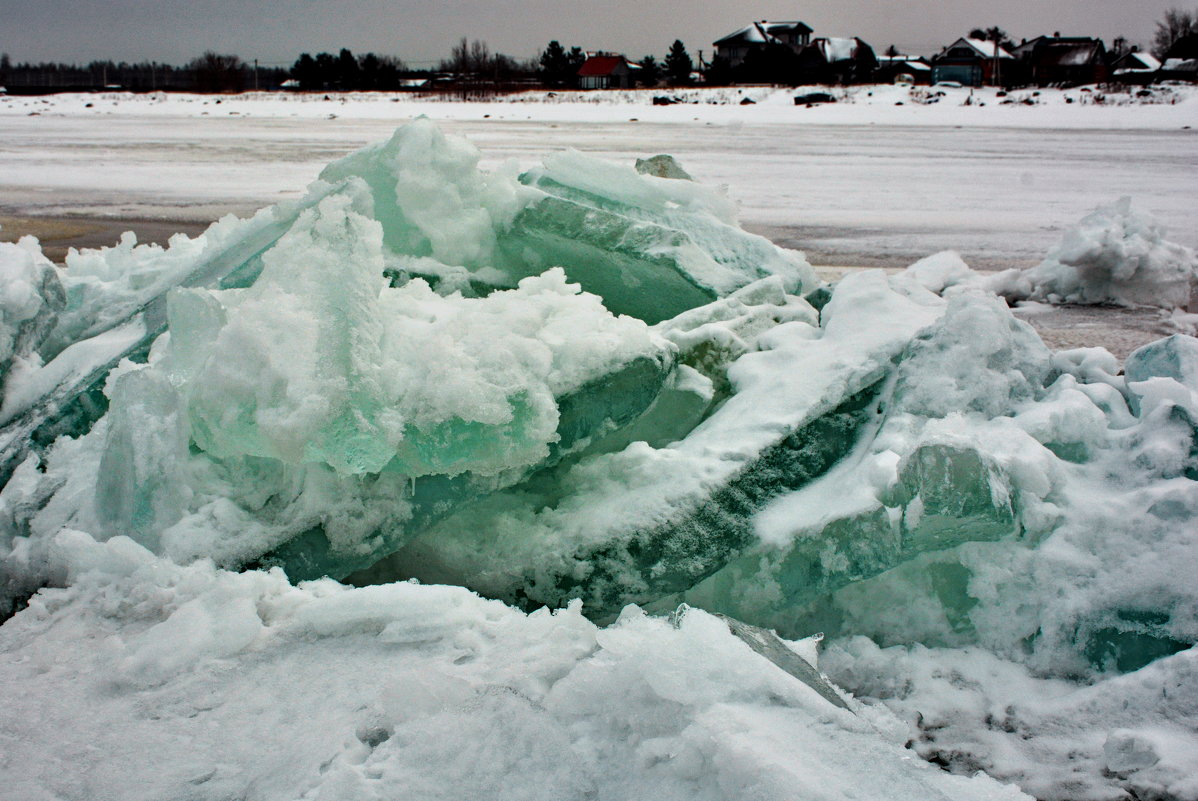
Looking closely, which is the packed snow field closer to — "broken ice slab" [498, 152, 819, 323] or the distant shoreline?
"broken ice slab" [498, 152, 819, 323]

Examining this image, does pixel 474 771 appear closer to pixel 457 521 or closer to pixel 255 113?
pixel 457 521

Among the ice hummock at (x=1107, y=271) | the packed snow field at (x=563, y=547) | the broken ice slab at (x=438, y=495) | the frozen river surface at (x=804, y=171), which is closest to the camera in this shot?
the packed snow field at (x=563, y=547)

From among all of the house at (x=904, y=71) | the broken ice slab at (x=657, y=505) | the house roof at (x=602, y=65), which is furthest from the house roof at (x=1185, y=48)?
the broken ice slab at (x=657, y=505)

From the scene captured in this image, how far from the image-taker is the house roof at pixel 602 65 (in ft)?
208

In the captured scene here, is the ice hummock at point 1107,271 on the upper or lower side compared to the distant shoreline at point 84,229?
lower

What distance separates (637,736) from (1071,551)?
1061 millimetres

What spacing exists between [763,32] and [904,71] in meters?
14.2

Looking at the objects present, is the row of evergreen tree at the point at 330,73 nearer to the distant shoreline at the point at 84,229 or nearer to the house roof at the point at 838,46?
the house roof at the point at 838,46

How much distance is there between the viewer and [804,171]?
31.7 feet

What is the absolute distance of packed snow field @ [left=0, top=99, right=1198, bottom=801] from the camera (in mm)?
1224

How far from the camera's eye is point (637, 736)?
1.16 meters

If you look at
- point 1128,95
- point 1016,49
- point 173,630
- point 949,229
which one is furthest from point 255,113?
point 1016,49

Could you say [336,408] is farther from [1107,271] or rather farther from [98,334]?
[1107,271]

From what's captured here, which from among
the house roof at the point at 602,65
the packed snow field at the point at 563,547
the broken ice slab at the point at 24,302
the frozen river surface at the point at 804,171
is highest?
the house roof at the point at 602,65
